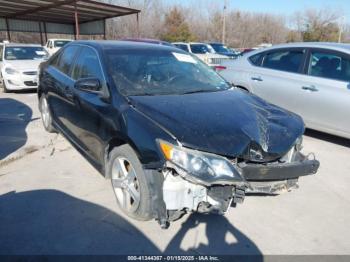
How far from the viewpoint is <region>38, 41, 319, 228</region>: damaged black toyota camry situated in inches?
102

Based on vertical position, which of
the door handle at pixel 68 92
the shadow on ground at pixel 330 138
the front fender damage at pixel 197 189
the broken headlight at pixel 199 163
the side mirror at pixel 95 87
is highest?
the side mirror at pixel 95 87

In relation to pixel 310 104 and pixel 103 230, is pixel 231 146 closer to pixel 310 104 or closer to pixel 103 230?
pixel 103 230

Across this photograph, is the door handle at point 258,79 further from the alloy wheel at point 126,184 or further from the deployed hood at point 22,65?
the deployed hood at point 22,65

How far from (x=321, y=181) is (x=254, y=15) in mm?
64874

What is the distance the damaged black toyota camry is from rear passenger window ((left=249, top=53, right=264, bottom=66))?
2.35 meters

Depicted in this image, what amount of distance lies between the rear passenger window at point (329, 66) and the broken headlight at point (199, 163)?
344cm

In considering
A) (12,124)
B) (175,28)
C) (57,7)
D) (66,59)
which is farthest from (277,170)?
(175,28)

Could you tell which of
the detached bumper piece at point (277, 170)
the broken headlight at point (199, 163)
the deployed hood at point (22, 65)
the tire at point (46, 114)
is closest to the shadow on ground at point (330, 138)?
the detached bumper piece at point (277, 170)

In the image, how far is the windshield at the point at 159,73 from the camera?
3.45 m

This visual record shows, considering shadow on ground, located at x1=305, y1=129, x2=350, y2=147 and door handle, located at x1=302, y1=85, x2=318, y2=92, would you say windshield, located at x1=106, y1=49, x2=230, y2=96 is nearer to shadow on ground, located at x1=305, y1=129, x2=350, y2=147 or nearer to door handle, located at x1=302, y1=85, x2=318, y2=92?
door handle, located at x1=302, y1=85, x2=318, y2=92

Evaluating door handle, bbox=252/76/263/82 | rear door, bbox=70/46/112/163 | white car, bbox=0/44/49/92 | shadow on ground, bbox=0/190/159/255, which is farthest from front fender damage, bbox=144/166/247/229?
white car, bbox=0/44/49/92

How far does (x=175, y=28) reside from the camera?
136 feet

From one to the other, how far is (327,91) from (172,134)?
11.5ft

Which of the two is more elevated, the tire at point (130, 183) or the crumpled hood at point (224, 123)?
the crumpled hood at point (224, 123)
